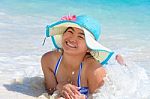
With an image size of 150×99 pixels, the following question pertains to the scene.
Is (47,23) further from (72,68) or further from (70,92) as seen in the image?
(70,92)

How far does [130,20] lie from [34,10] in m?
2.34

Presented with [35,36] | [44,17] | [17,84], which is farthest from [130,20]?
[17,84]

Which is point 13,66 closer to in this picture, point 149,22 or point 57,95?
point 57,95

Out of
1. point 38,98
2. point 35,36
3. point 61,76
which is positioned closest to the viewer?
point 38,98

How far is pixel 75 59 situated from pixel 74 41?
20 cm

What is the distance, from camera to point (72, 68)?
11.8 ft

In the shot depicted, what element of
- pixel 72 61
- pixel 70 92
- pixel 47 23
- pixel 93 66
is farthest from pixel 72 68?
pixel 47 23

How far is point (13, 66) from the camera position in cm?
469

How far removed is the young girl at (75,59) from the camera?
3.38 m

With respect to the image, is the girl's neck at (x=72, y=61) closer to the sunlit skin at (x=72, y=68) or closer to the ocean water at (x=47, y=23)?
the sunlit skin at (x=72, y=68)

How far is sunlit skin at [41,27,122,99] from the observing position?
135 inches

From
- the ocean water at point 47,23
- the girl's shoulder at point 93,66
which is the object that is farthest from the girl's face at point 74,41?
the ocean water at point 47,23

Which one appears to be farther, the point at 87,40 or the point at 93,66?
the point at 93,66

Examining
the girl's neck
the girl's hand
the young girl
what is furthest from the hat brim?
the girl's hand
